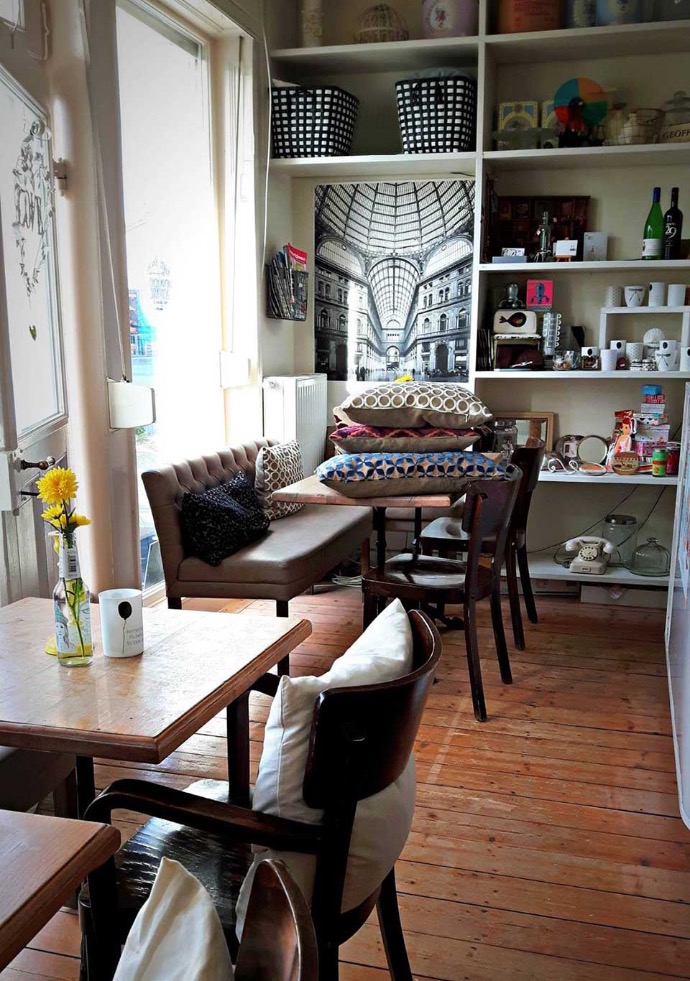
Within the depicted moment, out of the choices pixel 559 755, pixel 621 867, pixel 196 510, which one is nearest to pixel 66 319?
pixel 196 510

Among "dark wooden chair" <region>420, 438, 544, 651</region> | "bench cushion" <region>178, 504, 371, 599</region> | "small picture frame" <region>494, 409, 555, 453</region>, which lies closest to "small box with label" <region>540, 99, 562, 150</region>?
"small picture frame" <region>494, 409, 555, 453</region>

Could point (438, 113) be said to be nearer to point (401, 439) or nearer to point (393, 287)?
point (393, 287)

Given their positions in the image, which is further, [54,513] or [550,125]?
[550,125]

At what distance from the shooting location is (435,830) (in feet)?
→ 7.81

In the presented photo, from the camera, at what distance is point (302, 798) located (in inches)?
50.9

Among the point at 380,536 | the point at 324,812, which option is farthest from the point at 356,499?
the point at 324,812

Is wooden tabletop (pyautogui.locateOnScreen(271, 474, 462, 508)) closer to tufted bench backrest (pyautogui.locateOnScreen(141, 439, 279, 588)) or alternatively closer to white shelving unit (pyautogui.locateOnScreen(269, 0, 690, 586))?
tufted bench backrest (pyautogui.locateOnScreen(141, 439, 279, 588))

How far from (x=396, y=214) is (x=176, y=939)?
171 inches

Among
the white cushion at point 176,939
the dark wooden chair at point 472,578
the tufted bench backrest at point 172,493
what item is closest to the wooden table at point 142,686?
the white cushion at point 176,939

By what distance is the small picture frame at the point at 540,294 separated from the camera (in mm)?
4457

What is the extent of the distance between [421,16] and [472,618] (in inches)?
121

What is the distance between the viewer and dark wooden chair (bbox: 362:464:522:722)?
303 cm

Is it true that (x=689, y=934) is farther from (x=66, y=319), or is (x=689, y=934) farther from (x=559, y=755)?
(x=66, y=319)

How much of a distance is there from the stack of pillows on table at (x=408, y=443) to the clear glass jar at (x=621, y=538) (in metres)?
1.36
